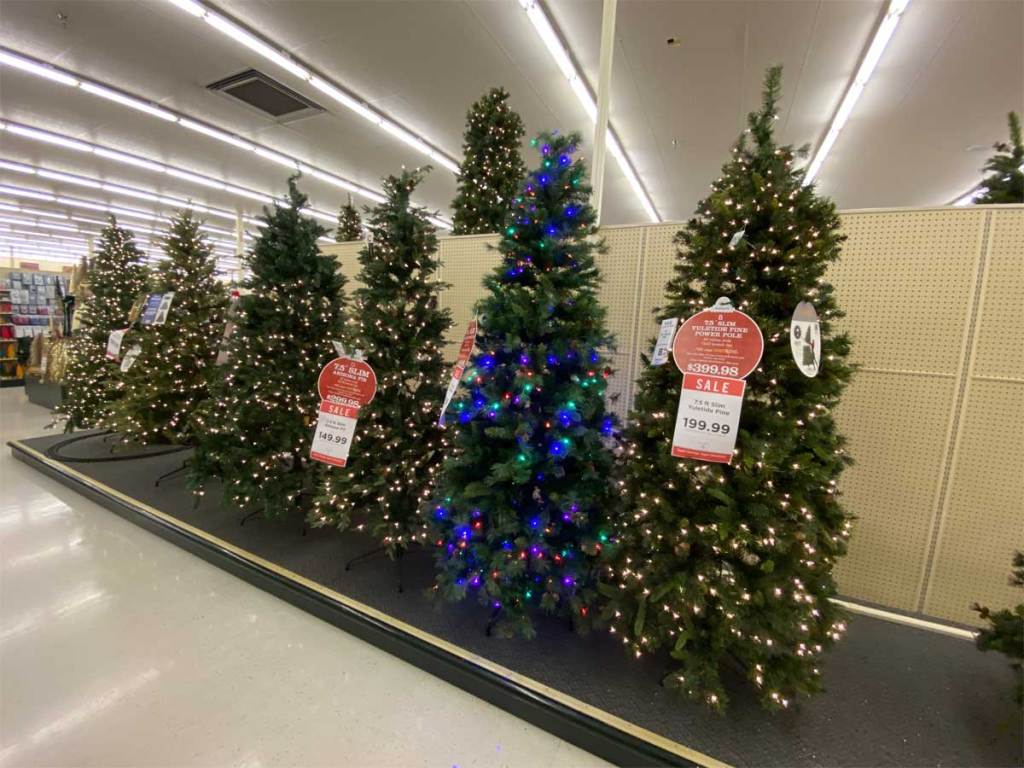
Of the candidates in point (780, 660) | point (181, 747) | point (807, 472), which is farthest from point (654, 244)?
point (181, 747)

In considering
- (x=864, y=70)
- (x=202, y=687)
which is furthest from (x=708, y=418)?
(x=864, y=70)

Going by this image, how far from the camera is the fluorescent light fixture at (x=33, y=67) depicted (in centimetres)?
506

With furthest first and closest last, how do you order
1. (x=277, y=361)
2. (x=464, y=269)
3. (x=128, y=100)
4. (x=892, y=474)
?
(x=128, y=100) → (x=464, y=269) → (x=277, y=361) → (x=892, y=474)

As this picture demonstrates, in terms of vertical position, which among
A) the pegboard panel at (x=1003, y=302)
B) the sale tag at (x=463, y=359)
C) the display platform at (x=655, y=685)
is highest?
the pegboard panel at (x=1003, y=302)

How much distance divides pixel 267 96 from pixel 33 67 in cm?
254

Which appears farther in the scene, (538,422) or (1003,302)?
(1003,302)

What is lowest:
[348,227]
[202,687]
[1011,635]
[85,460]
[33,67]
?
[202,687]

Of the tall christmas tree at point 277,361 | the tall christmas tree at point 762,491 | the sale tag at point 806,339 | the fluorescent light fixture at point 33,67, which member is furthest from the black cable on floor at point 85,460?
the sale tag at point 806,339

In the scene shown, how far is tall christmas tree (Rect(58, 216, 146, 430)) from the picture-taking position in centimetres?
488

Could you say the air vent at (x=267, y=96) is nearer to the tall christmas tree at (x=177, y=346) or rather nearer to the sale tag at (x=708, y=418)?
the tall christmas tree at (x=177, y=346)

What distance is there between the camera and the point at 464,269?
3279mm

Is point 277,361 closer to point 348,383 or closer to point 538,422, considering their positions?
point 348,383

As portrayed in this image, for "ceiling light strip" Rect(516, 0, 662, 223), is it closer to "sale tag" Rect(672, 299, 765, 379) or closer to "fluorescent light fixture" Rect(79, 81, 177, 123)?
"sale tag" Rect(672, 299, 765, 379)

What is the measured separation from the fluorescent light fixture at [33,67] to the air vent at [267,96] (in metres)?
1.70
